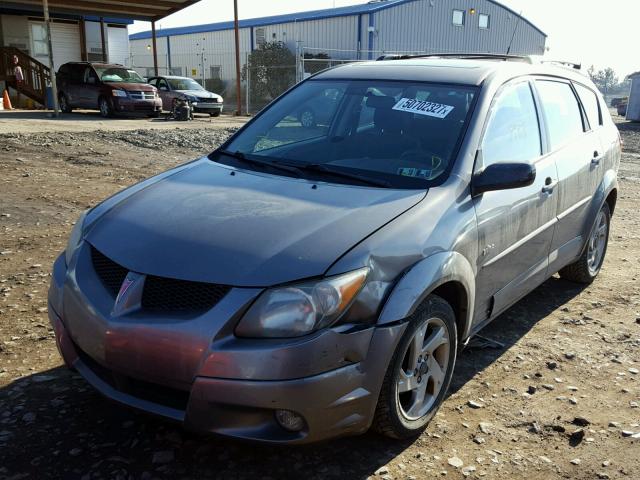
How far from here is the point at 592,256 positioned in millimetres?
5434

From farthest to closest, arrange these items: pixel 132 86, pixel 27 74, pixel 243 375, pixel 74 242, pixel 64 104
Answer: pixel 27 74, pixel 64 104, pixel 132 86, pixel 74 242, pixel 243 375

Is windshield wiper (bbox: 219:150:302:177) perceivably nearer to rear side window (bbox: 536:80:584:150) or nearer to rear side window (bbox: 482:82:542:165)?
rear side window (bbox: 482:82:542:165)

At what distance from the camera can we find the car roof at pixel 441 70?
12.6 ft

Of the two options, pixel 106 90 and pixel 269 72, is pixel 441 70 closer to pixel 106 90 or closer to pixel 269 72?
pixel 106 90

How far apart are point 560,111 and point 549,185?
83cm

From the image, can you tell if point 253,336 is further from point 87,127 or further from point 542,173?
point 87,127

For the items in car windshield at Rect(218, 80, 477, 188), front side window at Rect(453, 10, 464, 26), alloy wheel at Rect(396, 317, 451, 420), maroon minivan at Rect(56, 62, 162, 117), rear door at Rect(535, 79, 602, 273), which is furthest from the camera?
front side window at Rect(453, 10, 464, 26)

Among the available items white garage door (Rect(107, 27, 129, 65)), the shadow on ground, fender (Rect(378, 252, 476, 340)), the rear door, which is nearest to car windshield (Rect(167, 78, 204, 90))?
white garage door (Rect(107, 27, 129, 65))

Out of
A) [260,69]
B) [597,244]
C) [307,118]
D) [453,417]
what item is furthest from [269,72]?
[453,417]

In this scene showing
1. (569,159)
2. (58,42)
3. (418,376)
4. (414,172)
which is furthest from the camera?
(58,42)

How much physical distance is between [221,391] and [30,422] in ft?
4.19

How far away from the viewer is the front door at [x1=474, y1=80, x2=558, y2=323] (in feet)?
11.3

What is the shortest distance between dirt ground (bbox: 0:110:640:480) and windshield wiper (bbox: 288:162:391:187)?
1281 mm

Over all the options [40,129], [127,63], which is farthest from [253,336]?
[127,63]
